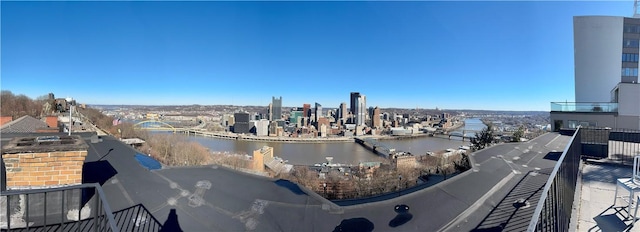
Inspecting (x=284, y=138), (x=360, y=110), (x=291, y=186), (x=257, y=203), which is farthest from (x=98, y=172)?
(x=360, y=110)

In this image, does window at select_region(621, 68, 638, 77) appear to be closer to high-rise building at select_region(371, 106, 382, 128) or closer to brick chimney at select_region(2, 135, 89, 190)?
brick chimney at select_region(2, 135, 89, 190)

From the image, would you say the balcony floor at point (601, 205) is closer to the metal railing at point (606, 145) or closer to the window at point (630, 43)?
the metal railing at point (606, 145)

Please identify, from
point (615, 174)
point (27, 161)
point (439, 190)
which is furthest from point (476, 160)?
point (27, 161)

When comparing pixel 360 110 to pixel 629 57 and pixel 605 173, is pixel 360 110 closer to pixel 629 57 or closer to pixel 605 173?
pixel 629 57

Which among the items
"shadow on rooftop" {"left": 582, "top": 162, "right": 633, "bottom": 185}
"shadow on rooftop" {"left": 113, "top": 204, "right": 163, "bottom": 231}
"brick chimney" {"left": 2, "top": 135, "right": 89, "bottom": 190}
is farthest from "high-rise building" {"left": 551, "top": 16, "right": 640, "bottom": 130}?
"brick chimney" {"left": 2, "top": 135, "right": 89, "bottom": 190}

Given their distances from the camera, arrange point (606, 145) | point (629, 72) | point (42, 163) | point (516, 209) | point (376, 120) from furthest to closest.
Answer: point (376, 120)
point (629, 72)
point (606, 145)
point (516, 209)
point (42, 163)

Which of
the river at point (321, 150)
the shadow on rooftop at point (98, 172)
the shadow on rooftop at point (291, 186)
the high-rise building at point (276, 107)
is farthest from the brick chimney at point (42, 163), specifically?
the high-rise building at point (276, 107)

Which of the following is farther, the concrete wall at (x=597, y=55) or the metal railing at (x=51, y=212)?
the concrete wall at (x=597, y=55)
